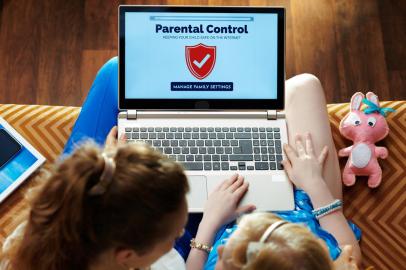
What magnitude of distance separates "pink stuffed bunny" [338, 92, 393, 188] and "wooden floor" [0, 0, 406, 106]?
0.55 meters

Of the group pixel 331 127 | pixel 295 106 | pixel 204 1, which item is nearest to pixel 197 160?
pixel 295 106

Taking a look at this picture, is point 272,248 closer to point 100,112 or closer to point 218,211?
point 218,211

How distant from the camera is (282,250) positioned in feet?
2.58

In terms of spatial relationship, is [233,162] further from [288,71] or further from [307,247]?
[288,71]

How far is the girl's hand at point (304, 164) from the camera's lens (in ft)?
3.90

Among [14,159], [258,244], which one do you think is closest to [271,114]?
[258,244]

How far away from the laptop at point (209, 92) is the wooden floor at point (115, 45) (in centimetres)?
69

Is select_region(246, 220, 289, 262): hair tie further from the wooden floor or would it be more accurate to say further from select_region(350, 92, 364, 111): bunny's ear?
the wooden floor

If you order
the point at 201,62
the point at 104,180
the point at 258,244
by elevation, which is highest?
the point at 201,62

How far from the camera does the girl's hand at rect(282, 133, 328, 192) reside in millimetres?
1188

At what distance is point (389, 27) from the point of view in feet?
6.52

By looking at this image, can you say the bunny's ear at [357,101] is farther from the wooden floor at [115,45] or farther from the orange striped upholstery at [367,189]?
the wooden floor at [115,45]

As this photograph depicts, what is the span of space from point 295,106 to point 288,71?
0.66m

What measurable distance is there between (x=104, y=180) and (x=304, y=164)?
57 cm
